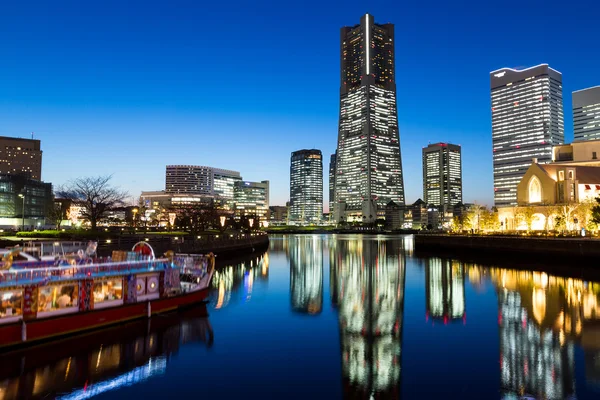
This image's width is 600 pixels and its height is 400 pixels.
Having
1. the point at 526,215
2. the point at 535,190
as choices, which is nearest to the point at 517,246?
the point at 526,215

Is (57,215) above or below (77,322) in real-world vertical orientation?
above

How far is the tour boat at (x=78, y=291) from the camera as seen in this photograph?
1683cm

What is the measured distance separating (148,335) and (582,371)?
734 inches

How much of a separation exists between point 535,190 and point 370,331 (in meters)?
89.1

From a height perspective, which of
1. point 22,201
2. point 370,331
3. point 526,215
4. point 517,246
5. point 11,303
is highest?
point 22,201

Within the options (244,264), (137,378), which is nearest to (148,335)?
(137,378)

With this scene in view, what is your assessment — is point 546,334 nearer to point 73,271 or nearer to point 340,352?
point 340,352

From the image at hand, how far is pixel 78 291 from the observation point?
1884 centimetres

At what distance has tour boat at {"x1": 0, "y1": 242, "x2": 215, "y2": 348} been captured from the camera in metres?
16.8

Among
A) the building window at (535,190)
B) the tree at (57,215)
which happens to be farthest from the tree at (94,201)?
the building window at (535,190)

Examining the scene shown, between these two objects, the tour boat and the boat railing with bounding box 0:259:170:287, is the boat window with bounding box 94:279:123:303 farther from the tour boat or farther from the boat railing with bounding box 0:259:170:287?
the boat railing with bounding box 0:259:170:287

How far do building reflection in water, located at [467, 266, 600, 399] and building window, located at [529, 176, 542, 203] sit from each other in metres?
63.1

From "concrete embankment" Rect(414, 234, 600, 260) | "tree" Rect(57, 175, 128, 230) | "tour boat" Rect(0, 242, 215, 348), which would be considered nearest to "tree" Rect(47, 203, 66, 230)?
"tree" Rect(57, 175, 128, 230)

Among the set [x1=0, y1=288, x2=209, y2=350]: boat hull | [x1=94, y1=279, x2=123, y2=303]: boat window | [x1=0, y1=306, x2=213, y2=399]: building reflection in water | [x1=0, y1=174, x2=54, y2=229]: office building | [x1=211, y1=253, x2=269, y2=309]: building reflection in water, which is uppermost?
[x1=0, y1=174, x2=54, y2=229]: office building
